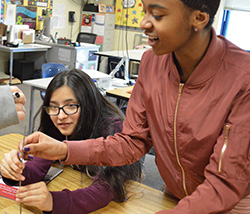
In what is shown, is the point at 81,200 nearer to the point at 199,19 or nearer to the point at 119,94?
the point at 199,19

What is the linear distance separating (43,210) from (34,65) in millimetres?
5388

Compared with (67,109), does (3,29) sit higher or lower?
higher

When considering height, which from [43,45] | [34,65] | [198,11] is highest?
[198,11]

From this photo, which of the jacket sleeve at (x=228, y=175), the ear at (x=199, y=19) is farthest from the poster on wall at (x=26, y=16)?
the jacket sleeve at (x=228, y=175)

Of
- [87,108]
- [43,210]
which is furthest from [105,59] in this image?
[43,210]

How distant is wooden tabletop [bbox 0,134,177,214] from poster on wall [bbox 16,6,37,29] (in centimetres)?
550

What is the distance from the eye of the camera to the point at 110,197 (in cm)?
126

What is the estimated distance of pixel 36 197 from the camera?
113 centimetres

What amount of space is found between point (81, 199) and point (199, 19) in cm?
76

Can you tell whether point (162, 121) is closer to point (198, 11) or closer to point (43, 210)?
point (198, 11)

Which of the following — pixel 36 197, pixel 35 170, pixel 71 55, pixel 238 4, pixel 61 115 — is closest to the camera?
pixel 36 197

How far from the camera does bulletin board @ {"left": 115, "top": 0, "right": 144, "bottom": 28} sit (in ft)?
25.8

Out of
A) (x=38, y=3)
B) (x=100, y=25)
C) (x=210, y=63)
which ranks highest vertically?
(x=38, y=3)

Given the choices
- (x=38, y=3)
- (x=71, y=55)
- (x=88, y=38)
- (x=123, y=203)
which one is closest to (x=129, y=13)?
(x=88, y=38)
